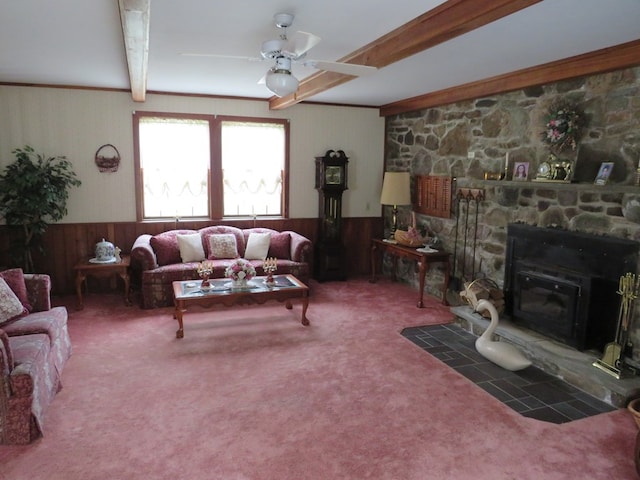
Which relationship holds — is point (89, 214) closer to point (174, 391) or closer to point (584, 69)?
point (174, 391)

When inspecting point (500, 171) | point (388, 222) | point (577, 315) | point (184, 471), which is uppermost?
point (500, 171)

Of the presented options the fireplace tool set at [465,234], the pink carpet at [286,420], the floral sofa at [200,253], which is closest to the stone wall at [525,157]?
the fireplace tool set at [465,234]

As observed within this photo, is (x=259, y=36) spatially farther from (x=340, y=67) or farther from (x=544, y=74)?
(x=544, y=74)

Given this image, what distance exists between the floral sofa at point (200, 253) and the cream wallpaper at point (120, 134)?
2.35 feet

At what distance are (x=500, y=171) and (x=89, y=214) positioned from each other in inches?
193

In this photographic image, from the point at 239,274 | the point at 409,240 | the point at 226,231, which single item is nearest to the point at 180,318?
the point at 239,274

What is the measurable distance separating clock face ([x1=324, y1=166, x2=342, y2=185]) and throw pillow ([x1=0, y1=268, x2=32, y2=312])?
3837 millimetres

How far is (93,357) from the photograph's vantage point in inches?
149

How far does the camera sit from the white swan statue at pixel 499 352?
3.62 meters

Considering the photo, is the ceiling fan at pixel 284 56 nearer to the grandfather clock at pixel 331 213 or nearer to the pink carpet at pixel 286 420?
the pink carpet at pixel 286 420

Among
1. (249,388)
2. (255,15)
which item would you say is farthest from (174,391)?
(255,15)

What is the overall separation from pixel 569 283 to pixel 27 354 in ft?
13.3

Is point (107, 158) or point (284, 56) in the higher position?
point (284, 56)

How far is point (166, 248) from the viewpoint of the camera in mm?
5480
